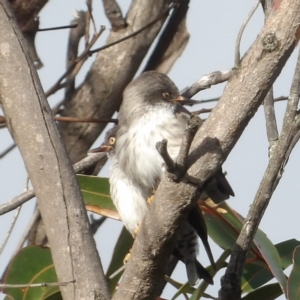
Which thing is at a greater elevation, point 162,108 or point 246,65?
point 162,108

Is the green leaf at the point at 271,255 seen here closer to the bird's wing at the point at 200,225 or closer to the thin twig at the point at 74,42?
the bird's wing at the point at 200,225

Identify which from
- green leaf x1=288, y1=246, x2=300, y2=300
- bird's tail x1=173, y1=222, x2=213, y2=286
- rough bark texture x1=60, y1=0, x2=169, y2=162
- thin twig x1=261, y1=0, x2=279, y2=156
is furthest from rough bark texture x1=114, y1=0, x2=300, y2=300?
rough bark texture x1=60, y1=0, x2=169, y2=162

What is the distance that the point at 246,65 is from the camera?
1.87 m

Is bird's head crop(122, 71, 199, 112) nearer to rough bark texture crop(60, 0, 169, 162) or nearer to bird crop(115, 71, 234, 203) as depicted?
bird crop(115, 71, 234, 203)

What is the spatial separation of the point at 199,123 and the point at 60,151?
573 mm

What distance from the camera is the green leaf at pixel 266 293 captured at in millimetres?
2855

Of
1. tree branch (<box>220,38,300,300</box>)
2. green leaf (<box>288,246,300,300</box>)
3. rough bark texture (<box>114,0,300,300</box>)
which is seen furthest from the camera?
green leaf (<box>288,246,300,300</box>)

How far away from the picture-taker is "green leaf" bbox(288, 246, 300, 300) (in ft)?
8.15

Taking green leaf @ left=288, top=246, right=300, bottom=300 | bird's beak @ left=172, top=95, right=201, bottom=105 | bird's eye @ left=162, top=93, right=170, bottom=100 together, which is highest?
bird's eye @ left=162, top=93, right=170, bottom=100

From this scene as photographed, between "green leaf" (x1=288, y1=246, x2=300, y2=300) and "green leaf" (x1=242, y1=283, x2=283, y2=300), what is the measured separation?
0.98 feet

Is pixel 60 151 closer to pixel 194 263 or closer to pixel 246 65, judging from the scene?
Answer: pixel 246 65

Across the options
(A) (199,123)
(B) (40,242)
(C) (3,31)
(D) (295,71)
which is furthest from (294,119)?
(B) (40,242)

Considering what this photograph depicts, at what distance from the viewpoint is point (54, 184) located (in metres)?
2.14

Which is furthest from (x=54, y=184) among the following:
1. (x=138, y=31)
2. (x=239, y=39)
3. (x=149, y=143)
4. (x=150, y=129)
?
(x=138, y=31)
